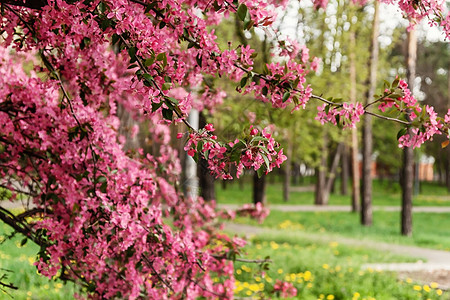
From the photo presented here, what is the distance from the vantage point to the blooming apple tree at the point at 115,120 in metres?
2.28

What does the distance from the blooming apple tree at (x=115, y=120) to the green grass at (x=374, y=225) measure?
10.0 metres

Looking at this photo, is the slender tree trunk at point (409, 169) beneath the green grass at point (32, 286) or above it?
above

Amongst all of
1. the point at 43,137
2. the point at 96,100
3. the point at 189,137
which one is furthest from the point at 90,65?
the point at 189,137

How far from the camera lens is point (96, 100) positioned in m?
3.63

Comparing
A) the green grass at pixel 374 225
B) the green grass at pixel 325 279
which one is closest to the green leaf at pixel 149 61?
the green grass at pixel 325 279

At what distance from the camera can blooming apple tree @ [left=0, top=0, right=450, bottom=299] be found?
2277 mm

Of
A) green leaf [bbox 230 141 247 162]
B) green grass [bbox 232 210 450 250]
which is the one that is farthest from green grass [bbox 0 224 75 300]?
green grass [bbox 232 210 450 250]

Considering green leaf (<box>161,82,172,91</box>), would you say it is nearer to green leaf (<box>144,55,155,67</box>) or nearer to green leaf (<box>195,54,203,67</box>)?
green leaf (<box>144,55,155,67</box>)

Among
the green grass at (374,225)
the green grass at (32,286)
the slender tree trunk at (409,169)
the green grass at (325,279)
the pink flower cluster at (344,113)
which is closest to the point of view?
Result: the pink flower cluster at (344,113)

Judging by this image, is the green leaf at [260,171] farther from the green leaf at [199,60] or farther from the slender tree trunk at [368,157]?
the slender tree trunk at [368,157]

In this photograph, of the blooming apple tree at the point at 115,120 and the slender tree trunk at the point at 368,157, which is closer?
the blooming apple tree at the point at 115,120

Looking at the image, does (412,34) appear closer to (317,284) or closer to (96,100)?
(317,284)

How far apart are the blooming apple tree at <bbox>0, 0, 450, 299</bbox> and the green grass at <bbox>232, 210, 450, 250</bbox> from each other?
1005cm

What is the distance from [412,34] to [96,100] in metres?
12.7
